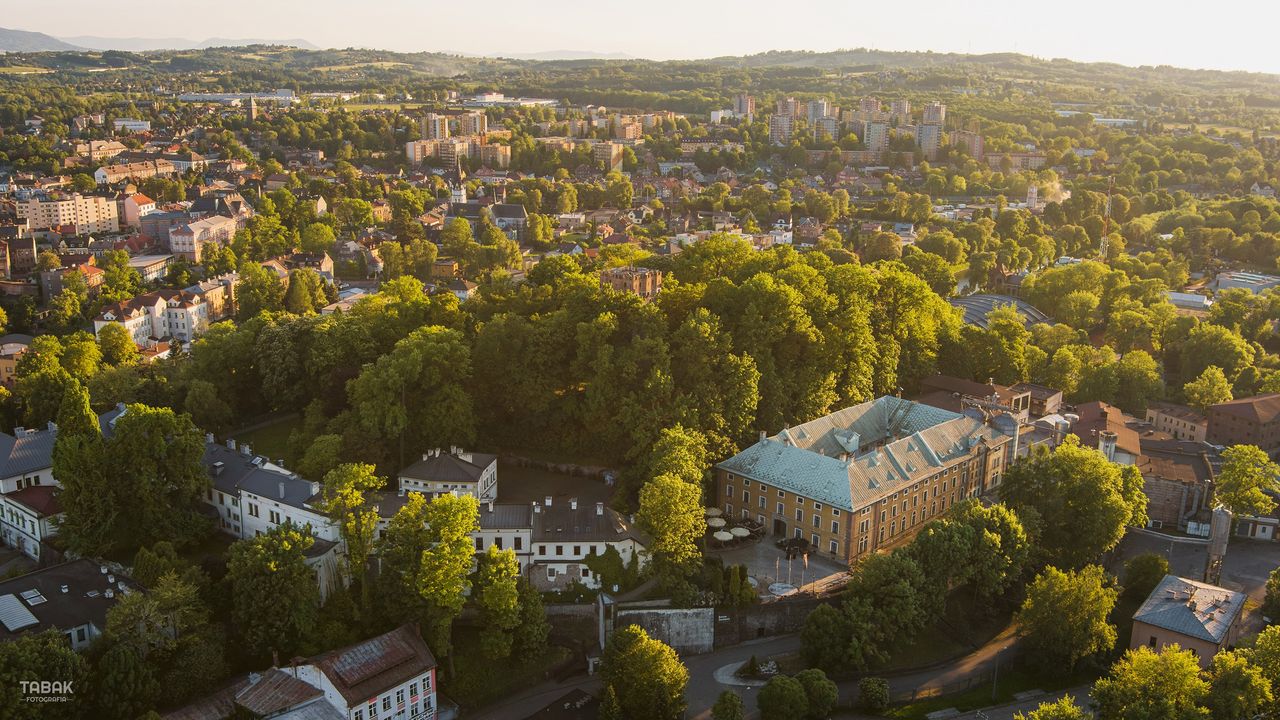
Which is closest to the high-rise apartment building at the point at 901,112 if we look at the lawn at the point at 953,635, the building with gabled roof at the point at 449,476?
the lawn at the point at 953,635

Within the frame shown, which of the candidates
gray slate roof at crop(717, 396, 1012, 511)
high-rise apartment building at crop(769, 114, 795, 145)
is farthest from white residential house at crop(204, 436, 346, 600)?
high-rise apartment building at crop(769, 114, 795, 145)

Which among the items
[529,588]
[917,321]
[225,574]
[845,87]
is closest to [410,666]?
[529,588]

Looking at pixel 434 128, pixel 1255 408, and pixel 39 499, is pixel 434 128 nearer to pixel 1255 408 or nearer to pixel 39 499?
pixel 1255 408

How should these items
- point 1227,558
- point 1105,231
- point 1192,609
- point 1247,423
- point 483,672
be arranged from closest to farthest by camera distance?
point 483,672, point 1192,609, point 1227,558, point 1247,423, point 1105,231

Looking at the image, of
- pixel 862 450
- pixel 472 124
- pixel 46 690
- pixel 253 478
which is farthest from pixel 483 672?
pixel 472 124

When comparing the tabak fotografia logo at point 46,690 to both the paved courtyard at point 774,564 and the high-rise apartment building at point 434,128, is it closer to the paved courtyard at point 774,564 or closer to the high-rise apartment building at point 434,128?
the paved courtyard at point 774,564

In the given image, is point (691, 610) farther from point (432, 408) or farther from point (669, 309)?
point (669, 309)
